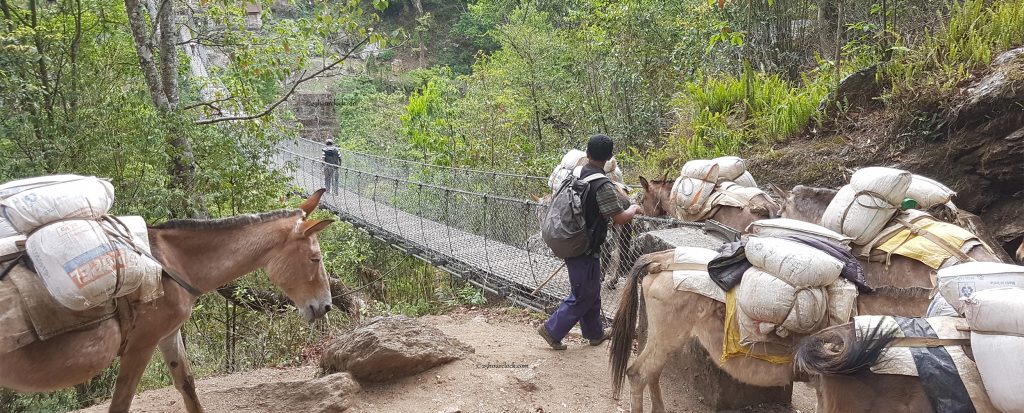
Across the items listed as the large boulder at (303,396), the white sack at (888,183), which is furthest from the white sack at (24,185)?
the white sack at (888,183)

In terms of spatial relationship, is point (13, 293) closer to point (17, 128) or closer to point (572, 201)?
point (17, 128)

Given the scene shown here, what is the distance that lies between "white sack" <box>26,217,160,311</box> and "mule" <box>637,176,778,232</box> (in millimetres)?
3637

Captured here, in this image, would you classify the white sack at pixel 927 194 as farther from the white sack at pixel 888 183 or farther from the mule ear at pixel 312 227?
the mule ear at pixel 312 227

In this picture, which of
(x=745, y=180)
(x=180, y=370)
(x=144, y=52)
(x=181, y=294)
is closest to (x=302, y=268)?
(x=181, y=294)

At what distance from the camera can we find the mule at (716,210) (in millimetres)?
4379

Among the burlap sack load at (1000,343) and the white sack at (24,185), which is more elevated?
the white sack at (24,185)

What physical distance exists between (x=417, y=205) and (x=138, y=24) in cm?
441

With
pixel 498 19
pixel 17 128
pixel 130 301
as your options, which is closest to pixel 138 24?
pixel 17 128

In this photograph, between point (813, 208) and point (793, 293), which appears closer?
point (793, 293)

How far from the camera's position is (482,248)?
6695 millimetres

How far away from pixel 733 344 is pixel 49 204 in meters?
2.89

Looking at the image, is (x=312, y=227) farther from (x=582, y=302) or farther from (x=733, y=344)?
(x=733, y=344)

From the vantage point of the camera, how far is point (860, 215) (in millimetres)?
3137

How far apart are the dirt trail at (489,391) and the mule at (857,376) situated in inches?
56.8
